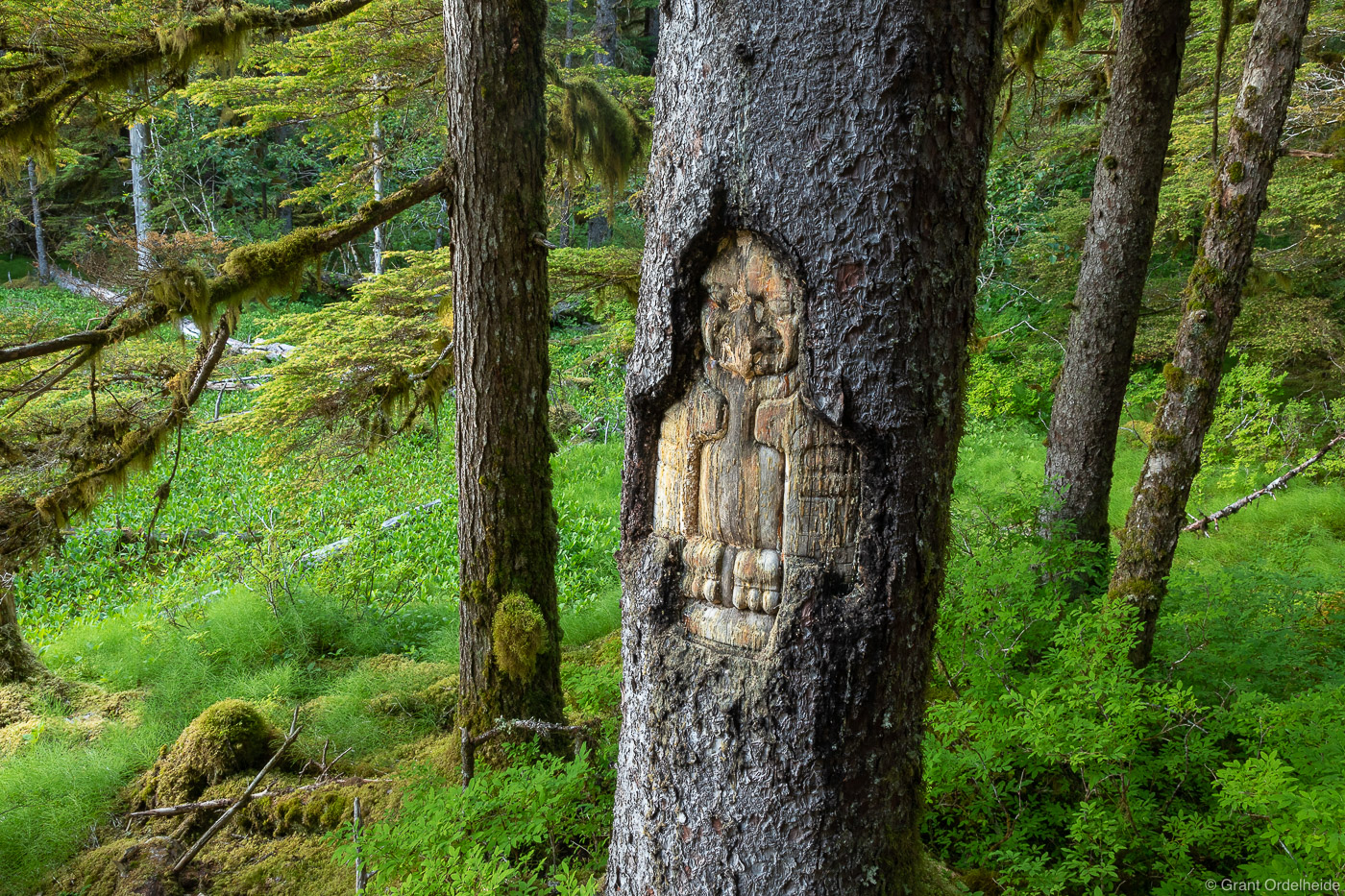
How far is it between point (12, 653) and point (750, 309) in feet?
21.4

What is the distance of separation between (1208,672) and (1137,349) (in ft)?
28.0

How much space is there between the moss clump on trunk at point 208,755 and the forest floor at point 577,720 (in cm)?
4

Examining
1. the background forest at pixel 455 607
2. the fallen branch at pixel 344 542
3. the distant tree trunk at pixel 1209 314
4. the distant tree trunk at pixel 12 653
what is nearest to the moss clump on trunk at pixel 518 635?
the background forest at pixel 455 607

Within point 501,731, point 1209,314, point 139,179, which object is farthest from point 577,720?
point 139,179

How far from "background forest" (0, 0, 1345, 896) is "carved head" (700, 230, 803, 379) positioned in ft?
5.29

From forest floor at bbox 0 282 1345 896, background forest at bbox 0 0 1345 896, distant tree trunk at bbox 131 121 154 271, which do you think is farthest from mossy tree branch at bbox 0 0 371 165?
distant tree trunk at bbox 131 121 154 271

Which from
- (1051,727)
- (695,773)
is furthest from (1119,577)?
(695,773)

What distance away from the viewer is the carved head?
1827 millimetres

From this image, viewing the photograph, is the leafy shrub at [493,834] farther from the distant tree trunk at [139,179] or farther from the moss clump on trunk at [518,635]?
the distant tree trunk at [139,179]

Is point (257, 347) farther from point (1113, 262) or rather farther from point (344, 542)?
point (1113, 262)

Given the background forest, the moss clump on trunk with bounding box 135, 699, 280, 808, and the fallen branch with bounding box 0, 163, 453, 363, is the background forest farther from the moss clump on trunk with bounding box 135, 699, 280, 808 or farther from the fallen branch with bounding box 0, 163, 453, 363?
the fallen branch with bounding box 0, 163, 453, 363

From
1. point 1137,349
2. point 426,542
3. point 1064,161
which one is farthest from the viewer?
point 1064,161

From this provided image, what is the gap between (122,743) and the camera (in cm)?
457

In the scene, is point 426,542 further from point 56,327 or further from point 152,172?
point 152,172
